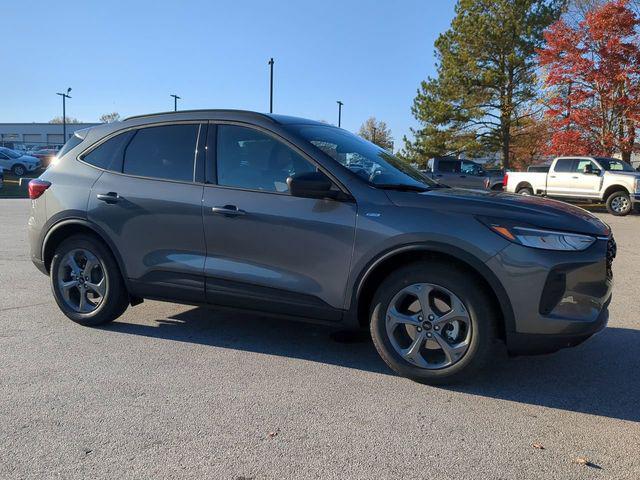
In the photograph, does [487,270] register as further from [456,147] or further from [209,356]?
[456,147]

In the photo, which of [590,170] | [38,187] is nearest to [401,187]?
[38,187]

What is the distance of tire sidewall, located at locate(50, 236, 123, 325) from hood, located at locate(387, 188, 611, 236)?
2436 millimetres

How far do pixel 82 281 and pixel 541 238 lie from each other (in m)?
3.69

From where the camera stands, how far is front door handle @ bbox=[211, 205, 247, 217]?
398 cm

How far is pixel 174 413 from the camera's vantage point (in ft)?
10.5

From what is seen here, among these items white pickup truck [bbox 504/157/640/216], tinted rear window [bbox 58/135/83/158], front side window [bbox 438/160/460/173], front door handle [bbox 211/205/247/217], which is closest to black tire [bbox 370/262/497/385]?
front door handle [bbox 211/205/247/217]

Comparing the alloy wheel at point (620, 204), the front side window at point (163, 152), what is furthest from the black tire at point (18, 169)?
the front side window at point (163, 152)

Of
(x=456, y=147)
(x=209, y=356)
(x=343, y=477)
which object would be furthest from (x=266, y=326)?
(x=456, y=147)

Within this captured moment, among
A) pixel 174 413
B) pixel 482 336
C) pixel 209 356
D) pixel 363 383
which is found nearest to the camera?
pixel 174 413

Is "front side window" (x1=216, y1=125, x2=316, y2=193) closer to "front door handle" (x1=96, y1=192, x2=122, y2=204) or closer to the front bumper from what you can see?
"front door handle" (x1=96, y1=192, x2=122, y2=204)

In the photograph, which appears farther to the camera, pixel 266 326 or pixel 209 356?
pixel 266 326

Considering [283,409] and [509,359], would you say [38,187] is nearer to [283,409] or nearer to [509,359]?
[283,409]

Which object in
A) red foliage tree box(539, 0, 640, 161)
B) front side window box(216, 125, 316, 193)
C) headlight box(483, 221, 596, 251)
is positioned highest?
red foliage tree box(539, 0, 640, 161)

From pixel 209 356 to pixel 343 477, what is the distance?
1.86 m
